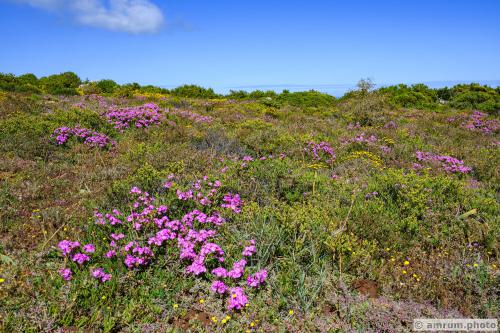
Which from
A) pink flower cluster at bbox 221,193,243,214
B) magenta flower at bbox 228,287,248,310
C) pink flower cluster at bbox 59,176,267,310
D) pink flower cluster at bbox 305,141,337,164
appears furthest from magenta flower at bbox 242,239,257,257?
pink flower cluster at bbox 305,141,337,164

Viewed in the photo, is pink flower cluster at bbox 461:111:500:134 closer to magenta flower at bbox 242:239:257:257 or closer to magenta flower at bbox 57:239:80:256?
magenta flower at bbox 242:239:257:257

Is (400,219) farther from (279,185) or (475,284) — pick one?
(279,185)

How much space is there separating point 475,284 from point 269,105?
18.8m

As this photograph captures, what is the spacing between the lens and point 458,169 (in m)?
8.18

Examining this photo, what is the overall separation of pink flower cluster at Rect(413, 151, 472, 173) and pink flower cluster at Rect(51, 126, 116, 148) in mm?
7891

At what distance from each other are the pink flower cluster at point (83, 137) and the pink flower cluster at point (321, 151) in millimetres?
5273

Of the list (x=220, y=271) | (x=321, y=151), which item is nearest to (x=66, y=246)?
(x=220, y=271)

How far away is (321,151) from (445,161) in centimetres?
316

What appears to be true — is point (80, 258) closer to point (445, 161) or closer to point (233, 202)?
point (233, 202)

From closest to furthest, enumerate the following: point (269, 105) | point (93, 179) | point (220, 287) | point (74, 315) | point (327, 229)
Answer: point (74, 315), point (220, 287), point (327, 229), point (93, 179), point (269, 105)

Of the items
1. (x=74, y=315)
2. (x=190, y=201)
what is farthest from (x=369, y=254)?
(x=74, y=315)

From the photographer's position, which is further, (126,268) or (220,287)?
(126,268)

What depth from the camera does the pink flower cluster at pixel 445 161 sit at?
8188mm

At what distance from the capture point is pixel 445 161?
8742 mm
